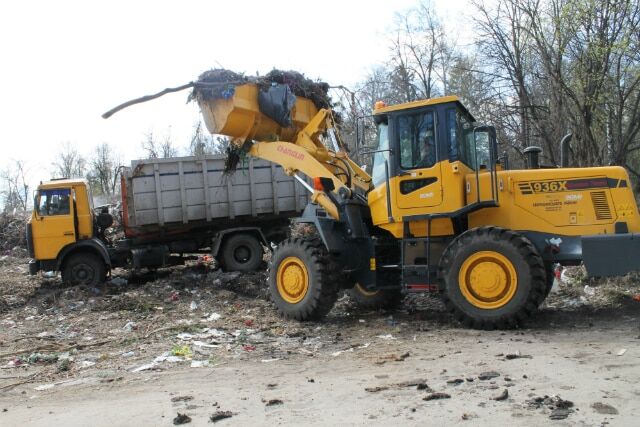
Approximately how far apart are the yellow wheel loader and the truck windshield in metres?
0.01

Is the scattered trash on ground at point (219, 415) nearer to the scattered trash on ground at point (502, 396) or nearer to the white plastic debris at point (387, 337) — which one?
the scattered trash on ground at point (502, 396)

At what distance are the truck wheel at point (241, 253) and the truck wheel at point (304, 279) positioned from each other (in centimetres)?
494

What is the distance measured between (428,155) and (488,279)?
1.71m

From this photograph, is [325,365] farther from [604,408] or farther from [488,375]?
[604,408]

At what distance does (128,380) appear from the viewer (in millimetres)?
5641

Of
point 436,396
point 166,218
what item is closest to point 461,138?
point 436,396

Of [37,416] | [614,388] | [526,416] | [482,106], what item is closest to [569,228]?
[614,388]

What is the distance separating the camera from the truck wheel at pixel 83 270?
12398mm

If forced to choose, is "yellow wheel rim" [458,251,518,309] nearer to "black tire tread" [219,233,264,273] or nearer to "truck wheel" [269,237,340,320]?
"truck wheel" [269,237,340,320]

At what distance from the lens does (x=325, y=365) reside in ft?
19.3

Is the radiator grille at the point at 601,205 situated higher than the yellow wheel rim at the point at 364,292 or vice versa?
the radiator grille at the point at 601,205

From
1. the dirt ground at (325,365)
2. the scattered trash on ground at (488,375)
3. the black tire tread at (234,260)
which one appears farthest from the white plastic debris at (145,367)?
the black tire tread at (234,260)

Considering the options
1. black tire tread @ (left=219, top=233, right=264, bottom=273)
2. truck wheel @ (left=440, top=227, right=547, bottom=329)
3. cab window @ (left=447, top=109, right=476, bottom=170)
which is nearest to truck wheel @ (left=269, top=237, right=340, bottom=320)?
truck wheel @ (left=440, top=227, right=547, bottom=329)

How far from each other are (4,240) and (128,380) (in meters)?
17.6
